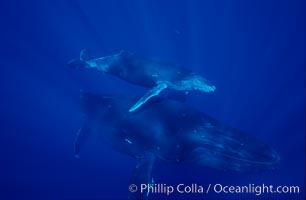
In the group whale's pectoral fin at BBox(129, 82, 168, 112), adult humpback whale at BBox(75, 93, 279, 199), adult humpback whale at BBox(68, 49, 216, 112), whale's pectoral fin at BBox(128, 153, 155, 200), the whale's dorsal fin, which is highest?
the whale's dorsal fin

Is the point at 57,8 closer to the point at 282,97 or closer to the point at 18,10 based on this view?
the point at 18,10

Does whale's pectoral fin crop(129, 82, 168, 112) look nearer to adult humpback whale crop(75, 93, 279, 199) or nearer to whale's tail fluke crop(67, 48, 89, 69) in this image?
adult humpback whale crop(75, 93, 279, 199)

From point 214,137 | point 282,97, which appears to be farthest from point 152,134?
point 282,97

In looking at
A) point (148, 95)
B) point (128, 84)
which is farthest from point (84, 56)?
point (148, 95)

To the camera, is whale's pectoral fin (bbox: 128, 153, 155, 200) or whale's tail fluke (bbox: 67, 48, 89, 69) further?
whale's tail fluke (bbox: 67, 48, 89, 69)

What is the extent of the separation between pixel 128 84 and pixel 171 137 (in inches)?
402

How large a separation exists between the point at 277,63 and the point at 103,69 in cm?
1058

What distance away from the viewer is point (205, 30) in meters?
20.6

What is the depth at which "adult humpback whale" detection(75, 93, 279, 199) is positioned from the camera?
8.26 meters

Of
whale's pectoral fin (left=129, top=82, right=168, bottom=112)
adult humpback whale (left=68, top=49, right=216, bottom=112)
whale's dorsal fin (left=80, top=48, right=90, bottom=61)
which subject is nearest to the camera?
whale's pectoral fin (left=129, top=82, right=168, bottom=112)

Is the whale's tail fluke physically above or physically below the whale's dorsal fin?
below

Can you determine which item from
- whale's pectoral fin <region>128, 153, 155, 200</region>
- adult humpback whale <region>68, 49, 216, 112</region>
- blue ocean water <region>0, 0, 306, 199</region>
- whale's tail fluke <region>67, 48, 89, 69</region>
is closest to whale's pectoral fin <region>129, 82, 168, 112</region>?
adult humpback whale <region>68, 49, 216, 112</region>

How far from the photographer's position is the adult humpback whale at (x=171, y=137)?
8.26 metres

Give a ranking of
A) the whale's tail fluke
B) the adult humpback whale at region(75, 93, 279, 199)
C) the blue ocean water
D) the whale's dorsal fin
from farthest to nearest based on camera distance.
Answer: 1. the blue ocean water
2. the whale's dorsal fin
3. the whale's tail fluke
4. the adult humpback whale at region(75, 93, 279, 199)
